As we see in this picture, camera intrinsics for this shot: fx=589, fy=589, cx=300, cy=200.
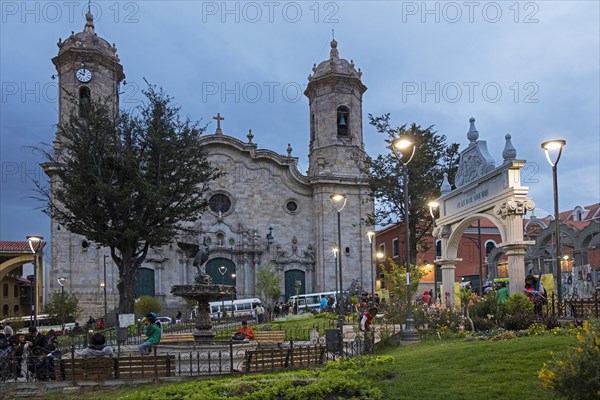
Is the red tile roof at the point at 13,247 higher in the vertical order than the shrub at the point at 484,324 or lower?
higher

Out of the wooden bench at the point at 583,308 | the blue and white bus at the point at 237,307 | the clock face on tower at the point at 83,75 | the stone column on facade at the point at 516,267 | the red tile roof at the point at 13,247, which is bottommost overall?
the blue and white bus at the point at 237,307

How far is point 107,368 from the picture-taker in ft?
39.9

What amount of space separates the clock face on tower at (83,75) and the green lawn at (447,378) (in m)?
34.2

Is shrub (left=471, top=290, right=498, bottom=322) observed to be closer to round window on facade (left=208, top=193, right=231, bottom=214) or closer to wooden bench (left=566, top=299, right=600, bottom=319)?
wooden bench (left=566, top=299, right=600, bottom=319)

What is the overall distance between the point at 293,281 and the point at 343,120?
13.3 meters

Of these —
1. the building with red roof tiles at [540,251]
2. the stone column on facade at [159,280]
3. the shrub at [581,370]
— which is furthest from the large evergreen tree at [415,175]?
the shrub at [581,370]

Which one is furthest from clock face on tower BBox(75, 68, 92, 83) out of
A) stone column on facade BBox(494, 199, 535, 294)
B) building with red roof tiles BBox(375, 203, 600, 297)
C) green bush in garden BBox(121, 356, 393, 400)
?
green bush in garden BBox(121, 356, 393, 400)

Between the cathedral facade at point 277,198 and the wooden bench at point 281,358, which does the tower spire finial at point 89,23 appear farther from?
the wooden bench at point 281,358

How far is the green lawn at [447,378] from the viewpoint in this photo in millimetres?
8680

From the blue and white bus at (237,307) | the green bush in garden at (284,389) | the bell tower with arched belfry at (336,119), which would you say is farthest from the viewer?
the bell tower with arched belfry at (336,119)

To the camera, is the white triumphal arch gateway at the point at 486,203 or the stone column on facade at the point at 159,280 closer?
the white triumphal arch gateway at the point at 486,203

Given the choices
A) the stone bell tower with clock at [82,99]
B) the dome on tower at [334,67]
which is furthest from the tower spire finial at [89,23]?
the dome on tower at [334,67]

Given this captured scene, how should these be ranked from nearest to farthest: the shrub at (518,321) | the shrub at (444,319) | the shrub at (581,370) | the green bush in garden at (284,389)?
the shrub at (581,370), the green bush in garden at (284,389), the shrub at (518,321), the shrub at (444,319)

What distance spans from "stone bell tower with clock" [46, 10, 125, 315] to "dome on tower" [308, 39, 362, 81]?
50.4ft
